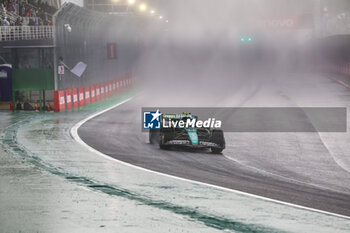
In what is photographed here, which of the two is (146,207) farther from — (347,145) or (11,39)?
(11,39)

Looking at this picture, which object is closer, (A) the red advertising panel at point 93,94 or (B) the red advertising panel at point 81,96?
(B) the red advertising panel at point 81,96

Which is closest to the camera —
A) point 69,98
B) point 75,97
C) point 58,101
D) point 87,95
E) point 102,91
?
point 58,101

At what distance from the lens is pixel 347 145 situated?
882 inches

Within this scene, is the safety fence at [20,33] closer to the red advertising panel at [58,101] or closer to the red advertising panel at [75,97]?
the red advertising panel at [75,97]

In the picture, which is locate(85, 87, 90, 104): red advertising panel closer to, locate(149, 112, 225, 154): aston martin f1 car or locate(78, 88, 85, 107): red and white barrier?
locate(78, 88, 85, 107): red and white barrier

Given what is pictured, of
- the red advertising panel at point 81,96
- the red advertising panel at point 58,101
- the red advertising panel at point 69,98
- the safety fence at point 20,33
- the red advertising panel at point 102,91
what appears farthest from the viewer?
the red advertising panel at point 102,91

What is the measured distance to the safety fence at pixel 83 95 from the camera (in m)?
31.2

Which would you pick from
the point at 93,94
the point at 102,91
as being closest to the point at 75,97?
the point at 93,94

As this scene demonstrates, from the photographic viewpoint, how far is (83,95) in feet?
114

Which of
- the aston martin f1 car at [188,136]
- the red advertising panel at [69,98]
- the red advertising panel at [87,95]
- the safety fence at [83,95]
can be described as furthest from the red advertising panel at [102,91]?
the aston martin f1 car at [188,136]

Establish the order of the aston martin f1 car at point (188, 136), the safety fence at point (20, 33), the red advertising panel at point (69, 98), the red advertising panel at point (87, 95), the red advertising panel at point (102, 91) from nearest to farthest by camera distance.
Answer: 1. the aston martin f1 car at point (188, 136)
2. the red advertising panel at point (69, 98)
3. the safety fence at point (20, 33)
4. the red advertising panel at point (87, 95)
5. the red advertising panel at point (102, 91)

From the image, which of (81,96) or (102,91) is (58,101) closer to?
(81,96)

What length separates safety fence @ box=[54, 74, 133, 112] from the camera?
3125cm

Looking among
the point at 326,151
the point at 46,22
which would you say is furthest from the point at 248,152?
the point at 46,22
